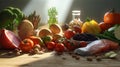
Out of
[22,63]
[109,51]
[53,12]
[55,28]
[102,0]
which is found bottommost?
[22,63]

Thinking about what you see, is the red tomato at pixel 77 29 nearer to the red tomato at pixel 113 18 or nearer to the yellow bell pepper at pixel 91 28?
the yellow bell pepper at pixel 91 28

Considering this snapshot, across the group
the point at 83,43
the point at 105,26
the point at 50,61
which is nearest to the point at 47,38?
the point at 83,43

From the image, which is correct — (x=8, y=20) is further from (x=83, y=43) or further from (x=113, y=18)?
(x=113, y=18)

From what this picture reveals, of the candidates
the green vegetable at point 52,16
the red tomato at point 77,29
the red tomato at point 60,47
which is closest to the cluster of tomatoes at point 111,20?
the red tomato at point 77,29

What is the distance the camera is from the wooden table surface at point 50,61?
1.14 metres

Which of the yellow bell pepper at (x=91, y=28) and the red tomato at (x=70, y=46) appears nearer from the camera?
the red tomato at (x=70, y=46)

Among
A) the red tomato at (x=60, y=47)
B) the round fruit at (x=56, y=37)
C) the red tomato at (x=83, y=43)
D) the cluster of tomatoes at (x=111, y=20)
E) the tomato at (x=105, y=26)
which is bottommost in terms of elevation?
the red tomato at (x=60, y=47)

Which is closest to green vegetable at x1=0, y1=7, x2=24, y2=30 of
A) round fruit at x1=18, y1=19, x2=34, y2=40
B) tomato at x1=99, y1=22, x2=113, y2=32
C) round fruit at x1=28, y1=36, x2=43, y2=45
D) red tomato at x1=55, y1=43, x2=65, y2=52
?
round fruit at x1=18, y1=19, x2=34, y2=40

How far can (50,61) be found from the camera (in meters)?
1.19

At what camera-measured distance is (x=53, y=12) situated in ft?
6.08

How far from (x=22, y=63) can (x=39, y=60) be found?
0.08 meters

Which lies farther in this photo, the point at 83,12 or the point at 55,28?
the point at 83,12

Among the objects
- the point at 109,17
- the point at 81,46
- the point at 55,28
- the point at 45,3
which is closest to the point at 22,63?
the point at 81,46

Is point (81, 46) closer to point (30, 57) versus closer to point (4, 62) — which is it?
point (30, 57)
